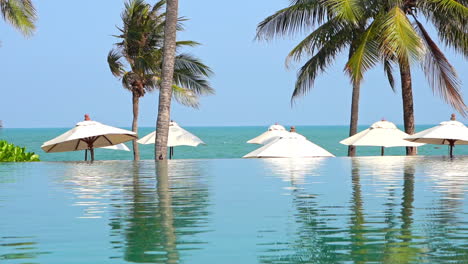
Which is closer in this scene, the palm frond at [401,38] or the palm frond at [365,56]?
the palm frond at [401,38]

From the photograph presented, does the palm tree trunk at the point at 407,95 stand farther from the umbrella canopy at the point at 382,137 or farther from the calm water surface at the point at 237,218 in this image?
the calm water surface at the point at 237,218

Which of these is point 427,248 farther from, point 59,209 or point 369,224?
point 59,209

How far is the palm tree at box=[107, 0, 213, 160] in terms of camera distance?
3100 centimetres

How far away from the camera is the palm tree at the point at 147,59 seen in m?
31.0

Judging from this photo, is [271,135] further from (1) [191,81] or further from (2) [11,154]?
(2) [11,154]

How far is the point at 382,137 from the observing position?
2420 centimetres

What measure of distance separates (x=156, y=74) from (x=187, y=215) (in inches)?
1044

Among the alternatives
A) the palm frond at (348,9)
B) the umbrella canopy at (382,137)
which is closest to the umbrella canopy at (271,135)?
the umbrella canopy at (382,137)

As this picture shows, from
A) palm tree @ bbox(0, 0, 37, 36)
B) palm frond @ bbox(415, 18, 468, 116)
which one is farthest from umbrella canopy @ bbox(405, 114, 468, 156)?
palm tree @ bbox(0, 0, 37, 36)

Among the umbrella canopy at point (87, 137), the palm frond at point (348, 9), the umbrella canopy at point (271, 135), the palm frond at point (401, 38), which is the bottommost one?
the umbrella canopy at point (87, 137)

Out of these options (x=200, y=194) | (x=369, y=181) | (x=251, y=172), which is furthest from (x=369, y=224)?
(x=251, y=172)

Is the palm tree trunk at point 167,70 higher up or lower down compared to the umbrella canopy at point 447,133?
higher up

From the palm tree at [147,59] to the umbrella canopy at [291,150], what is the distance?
40.0 ft

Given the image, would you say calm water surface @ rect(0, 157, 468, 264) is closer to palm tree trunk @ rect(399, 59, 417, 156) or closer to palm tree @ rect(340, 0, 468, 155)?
palm tree @ rect(340, 0, 468, 155)
